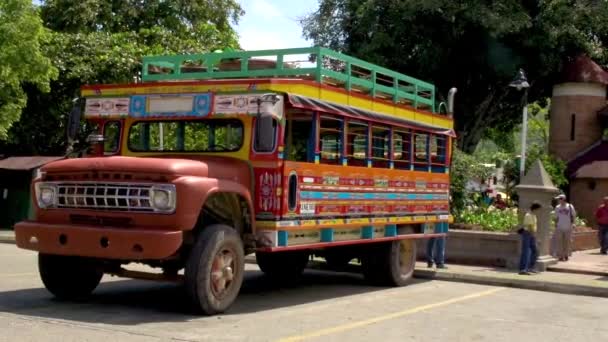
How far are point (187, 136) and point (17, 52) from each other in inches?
591

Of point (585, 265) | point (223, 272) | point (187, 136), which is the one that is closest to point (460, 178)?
point (585, 265)

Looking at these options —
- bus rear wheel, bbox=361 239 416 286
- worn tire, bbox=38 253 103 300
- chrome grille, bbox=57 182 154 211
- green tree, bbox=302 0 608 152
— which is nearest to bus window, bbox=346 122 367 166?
bus rear wheel, bbox=361 239 416 286

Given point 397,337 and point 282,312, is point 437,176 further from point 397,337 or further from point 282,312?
point 397,337

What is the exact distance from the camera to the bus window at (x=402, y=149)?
13.4m

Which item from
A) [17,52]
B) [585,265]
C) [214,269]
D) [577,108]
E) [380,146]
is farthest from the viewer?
[577,108]

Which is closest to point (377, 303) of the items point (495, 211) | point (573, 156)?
point (495, 211)

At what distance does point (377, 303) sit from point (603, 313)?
3.20 m

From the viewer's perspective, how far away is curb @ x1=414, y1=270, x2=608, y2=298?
14152 millimetres

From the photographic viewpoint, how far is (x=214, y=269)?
371 inches

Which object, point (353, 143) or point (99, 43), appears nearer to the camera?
point (353, 143)

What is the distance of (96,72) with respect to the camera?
95.7 ft

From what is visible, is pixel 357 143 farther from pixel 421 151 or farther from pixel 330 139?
pixel 421 151

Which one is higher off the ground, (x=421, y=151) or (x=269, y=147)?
(x=421, y=151)

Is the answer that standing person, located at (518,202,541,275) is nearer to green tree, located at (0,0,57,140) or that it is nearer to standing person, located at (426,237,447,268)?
standing person, located at (426,237,447,268)
